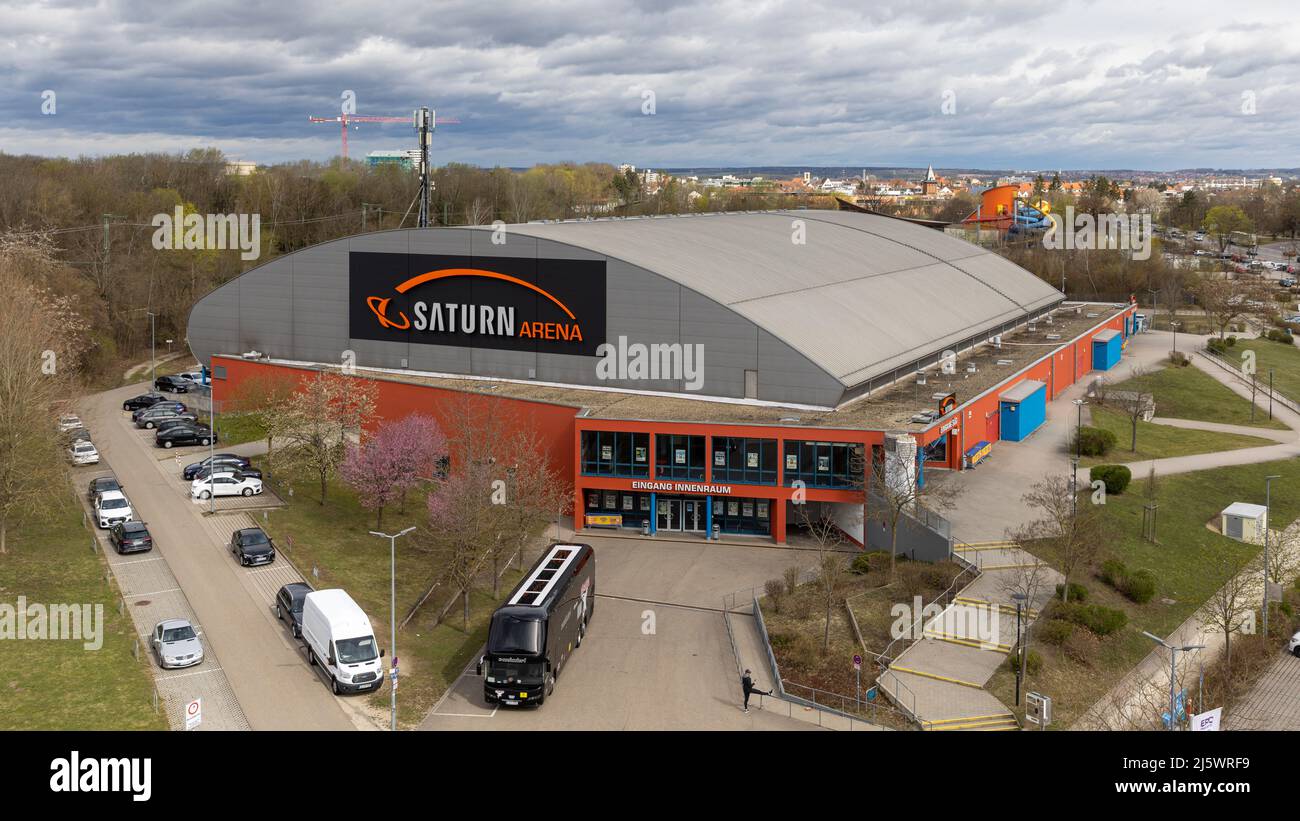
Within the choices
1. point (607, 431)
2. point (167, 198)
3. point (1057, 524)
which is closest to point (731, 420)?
point (607, 431)

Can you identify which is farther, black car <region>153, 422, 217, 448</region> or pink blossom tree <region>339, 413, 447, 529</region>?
black car <region>153, 422, 217, 448</region>

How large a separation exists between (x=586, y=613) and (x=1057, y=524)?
1827cm

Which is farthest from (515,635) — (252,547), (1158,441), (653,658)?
(1158,441)

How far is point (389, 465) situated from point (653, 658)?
15916 millimetres

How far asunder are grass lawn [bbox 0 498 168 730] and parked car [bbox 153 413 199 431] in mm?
17139

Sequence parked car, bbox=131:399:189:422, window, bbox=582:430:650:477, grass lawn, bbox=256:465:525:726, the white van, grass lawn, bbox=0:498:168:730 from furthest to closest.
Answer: parked car, bbox=131:399:189:422 → window, bbox=582:430:650:477 → grass lawn, bbox=256:465:525:726 → the white van → grass lawn, bbox=0:498:168:730

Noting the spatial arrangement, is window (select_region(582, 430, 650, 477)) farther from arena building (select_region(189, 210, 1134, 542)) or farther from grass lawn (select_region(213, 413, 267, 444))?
grass lawn (select_region(213, 413, 267, 444))

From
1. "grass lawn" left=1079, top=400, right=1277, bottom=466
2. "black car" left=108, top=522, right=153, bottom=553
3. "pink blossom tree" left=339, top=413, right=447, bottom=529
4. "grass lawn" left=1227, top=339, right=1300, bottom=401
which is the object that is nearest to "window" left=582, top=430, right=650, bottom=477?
"pink blossom tree" left=339, top=413, right=447, bottom=529

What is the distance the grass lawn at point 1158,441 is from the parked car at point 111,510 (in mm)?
42569

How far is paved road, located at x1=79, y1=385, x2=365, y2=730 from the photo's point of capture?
29.7 m

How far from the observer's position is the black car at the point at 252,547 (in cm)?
4028

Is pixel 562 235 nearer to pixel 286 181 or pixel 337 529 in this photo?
pixel 337 529

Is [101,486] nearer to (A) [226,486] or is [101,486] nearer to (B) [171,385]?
(A) [226,486]

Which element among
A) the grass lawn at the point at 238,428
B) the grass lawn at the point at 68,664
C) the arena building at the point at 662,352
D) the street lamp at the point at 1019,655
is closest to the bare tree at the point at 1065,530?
the street lamp at the point at 1019,655
